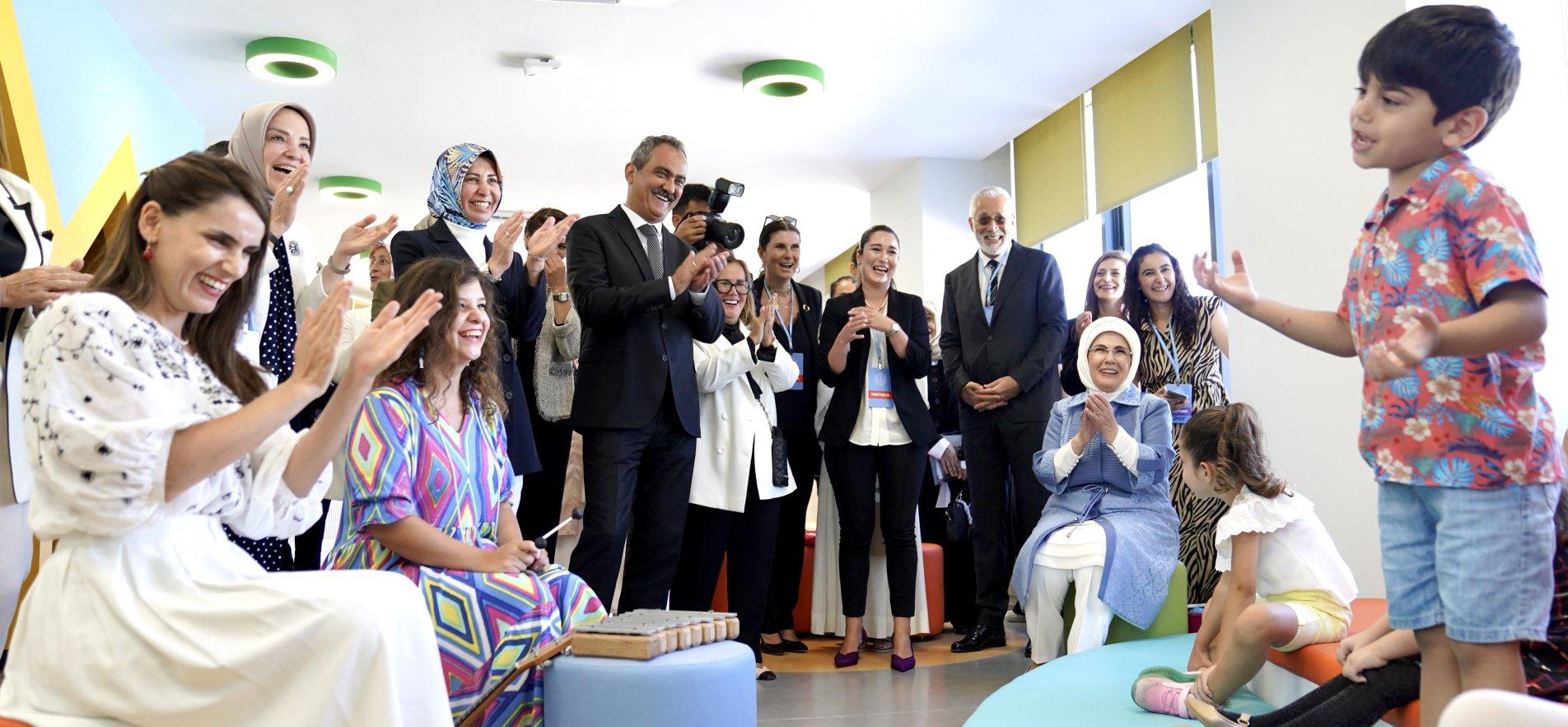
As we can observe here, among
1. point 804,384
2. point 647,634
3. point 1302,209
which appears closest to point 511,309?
point 804,384

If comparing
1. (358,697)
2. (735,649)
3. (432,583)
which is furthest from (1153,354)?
(358,697)

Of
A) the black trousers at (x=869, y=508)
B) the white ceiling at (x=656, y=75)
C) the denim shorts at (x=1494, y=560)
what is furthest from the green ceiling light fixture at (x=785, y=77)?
the denim shorts at (x=1494, y=560)

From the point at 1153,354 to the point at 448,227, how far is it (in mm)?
2547

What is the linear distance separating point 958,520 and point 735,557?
5.16ft

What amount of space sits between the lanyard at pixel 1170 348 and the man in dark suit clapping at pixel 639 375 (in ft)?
5.50

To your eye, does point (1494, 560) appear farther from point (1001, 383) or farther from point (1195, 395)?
point (1001, 383)

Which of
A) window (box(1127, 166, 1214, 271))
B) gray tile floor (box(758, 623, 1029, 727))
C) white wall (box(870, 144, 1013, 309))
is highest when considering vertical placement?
white wall (box(870, 144, 1013, 309))

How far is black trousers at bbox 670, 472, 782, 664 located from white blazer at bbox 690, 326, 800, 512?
60 millimetres

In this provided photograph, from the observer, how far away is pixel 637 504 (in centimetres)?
364

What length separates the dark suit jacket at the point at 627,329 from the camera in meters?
3.50

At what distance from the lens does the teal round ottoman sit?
2074mm

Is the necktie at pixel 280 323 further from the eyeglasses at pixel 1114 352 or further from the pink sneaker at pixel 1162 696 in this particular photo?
the eyeglasses at pixel 1114 352

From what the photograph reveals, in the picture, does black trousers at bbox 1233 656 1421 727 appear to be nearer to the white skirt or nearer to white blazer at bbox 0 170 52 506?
the white skirt

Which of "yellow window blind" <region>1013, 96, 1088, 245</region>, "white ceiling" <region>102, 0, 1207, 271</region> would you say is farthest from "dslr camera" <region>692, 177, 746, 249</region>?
"yellow window blind" <region>1013, 96, 1088, 245</region>
